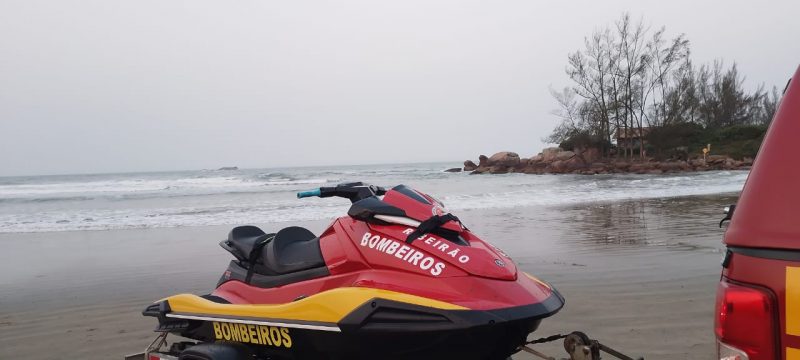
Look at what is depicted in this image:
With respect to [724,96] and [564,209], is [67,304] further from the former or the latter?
[724,96]

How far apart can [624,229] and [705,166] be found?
86.8ft

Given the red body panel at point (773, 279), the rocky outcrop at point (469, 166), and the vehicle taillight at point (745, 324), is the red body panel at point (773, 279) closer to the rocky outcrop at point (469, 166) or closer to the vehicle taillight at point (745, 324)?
the vehicle taillight at point (745, 324)

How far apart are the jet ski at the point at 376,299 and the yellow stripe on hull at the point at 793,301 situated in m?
0.99

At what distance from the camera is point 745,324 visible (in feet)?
4.89

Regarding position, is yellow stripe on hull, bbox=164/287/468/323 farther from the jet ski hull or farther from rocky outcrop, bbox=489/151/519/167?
rocky outcrop, bbox=489/151/519/167

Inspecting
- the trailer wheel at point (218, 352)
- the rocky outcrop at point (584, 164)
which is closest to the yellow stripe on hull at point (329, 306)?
the trailer wheel at point (218, 352)

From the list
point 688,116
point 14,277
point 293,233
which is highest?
point 688,116

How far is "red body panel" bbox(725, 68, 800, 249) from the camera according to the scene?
1.43 m

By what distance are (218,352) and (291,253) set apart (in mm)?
607

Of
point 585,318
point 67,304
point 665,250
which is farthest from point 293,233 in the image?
point 665,250

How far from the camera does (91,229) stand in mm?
12617

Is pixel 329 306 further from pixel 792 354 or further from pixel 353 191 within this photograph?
pixel 792 354

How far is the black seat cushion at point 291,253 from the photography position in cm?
282

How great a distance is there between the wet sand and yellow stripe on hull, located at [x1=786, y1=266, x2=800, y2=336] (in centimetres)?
243
